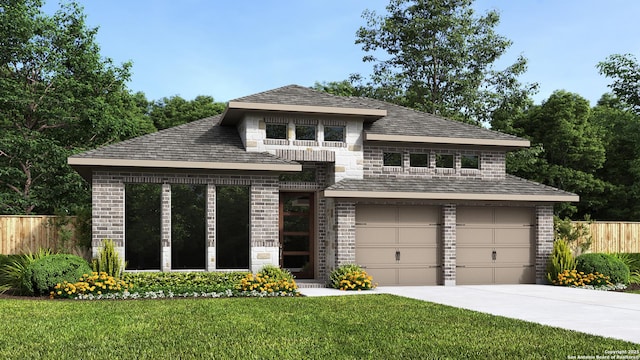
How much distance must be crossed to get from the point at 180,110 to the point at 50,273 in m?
29.8

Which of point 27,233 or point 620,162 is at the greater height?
point 620,162

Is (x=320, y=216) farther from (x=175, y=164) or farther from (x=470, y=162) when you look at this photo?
(x=470, y=162)

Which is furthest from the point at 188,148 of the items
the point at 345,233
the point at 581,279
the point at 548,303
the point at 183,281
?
the point at 581,279

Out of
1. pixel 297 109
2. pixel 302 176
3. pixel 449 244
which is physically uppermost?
pixel 297 109

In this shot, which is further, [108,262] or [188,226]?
[188,226]

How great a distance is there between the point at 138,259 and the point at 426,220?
910cm

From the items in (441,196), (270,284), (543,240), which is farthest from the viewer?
(543,240)

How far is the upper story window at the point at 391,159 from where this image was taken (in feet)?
68.1

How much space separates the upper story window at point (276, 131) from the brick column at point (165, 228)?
362 centimetres

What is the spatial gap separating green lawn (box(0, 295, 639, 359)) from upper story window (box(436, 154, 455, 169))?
812 cm

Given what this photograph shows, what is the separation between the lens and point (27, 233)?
2091 centimetres

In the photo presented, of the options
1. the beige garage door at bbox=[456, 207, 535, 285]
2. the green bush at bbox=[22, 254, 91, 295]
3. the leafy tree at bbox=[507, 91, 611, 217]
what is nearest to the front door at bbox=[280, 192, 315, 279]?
the beige garage door at bbox=[456, 207, 535, 285]

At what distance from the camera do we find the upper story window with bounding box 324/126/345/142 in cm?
1981

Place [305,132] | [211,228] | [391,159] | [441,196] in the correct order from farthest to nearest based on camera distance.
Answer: [391,159], [305,132], [441,196], [211,228]
